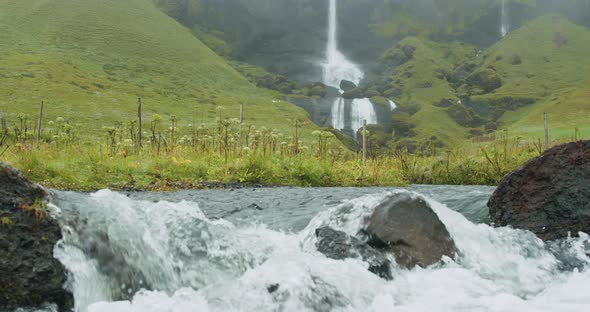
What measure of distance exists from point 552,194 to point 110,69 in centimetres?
8650

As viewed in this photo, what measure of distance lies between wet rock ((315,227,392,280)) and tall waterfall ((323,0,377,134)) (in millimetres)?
50488

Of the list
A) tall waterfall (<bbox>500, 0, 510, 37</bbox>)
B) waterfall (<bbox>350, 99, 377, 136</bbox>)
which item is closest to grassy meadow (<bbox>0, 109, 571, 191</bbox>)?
waterfall (<bbox>350, 99, 377, 136</bbox>)

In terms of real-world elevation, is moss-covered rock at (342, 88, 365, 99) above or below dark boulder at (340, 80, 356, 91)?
below

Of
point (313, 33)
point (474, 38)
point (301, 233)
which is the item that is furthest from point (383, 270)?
point (474, 38)

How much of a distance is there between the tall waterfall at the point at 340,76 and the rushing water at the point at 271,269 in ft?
163

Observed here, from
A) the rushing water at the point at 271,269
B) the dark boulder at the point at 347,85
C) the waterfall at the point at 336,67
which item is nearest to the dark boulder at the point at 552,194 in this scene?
the rushing water at the point at 271,269

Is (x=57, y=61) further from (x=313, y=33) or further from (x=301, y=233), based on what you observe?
(x=313, y=33)

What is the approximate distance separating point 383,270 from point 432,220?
3.43 feet

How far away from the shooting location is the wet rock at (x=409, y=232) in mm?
5059

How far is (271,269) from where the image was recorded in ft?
15.2

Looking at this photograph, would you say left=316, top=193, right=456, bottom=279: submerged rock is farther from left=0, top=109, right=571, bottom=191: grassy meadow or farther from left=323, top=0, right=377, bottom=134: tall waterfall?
left=323, top=0, right=377, bottom=134: tall waterfall

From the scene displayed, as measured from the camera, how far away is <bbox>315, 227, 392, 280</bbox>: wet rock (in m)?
4.77

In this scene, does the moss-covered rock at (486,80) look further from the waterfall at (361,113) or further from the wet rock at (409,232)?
the wet rock at (409,232)

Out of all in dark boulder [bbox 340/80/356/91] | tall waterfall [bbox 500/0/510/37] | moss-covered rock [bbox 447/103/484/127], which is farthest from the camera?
tall waterfall [bbox 500/0/510/37]
